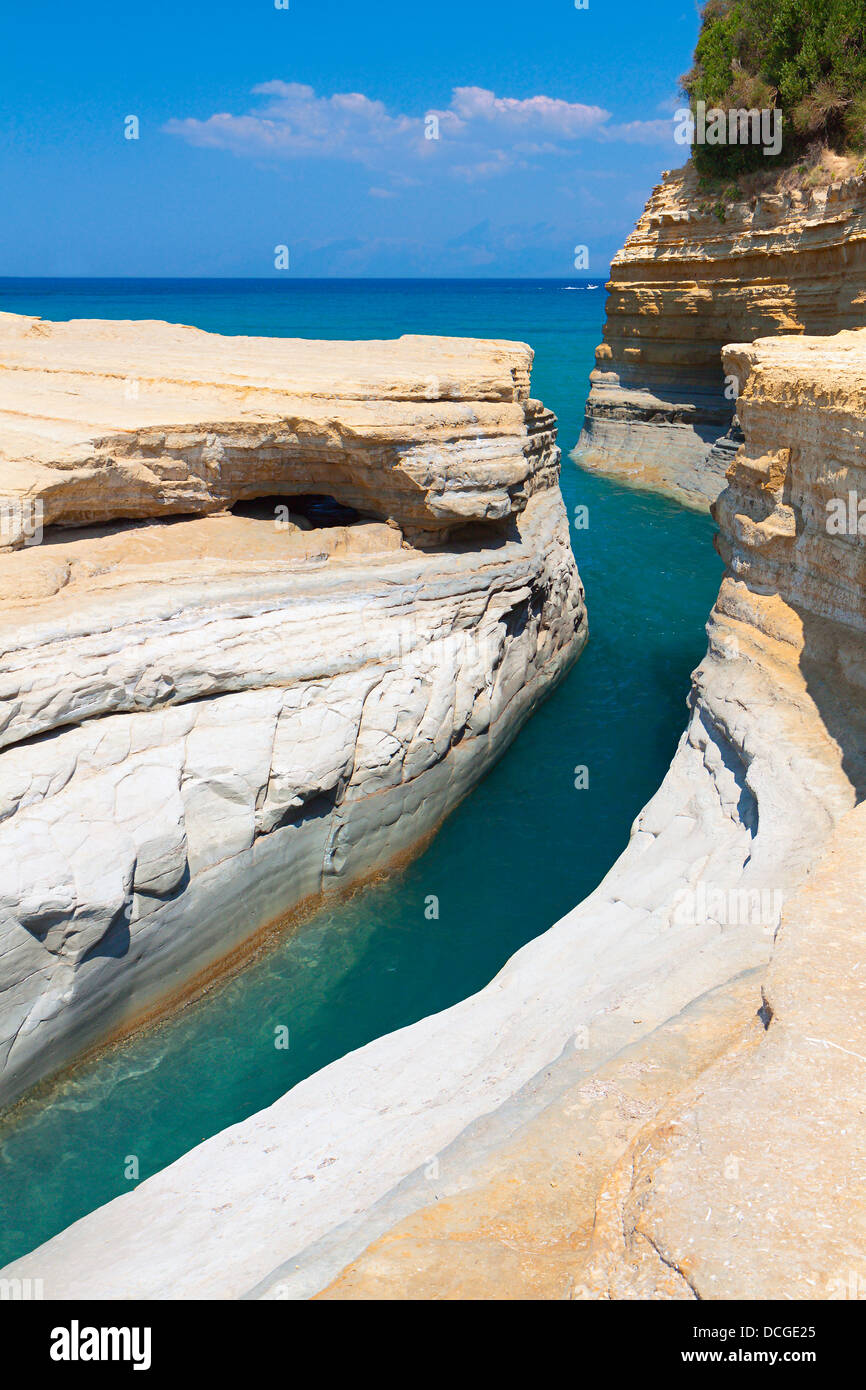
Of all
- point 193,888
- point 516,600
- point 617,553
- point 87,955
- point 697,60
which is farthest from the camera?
point 697,60

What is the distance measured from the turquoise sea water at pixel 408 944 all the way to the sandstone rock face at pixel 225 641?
436mm

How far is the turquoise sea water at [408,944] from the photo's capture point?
26.1 ft

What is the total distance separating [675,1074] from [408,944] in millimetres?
5012

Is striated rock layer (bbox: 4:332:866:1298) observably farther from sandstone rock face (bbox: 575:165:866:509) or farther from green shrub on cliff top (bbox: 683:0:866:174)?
green shrub on cliff top (bbox: 683:0:866:174)

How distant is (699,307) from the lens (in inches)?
988

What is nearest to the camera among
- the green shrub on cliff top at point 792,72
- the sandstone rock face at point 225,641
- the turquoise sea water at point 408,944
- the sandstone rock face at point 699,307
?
the turquoise sea water at point 408,944

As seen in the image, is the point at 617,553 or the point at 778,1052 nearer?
the point at 778,1052

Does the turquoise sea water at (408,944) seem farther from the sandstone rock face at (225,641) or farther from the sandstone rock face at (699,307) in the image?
the sandstone rock face at (699,307)

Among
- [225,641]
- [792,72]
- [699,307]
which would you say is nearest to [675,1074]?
[225,641]

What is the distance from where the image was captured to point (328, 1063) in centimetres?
877

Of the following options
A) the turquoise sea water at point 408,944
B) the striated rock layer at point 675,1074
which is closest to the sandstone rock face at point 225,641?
the turquoise sea water at point 408,944

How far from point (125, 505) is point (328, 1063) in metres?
6.48

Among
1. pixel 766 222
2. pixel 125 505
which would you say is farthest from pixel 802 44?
pixel 125 505

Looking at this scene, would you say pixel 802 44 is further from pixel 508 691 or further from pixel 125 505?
pixel 125 505
